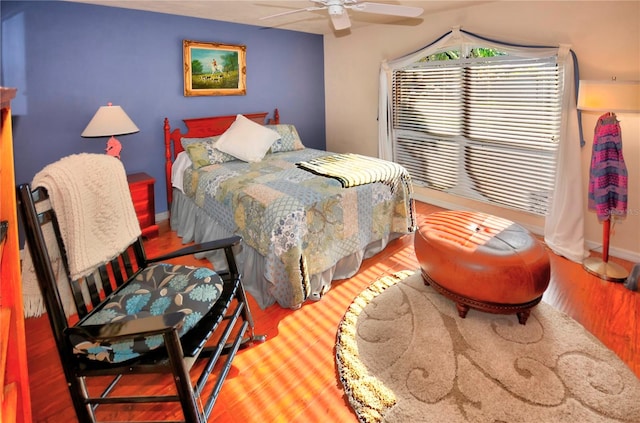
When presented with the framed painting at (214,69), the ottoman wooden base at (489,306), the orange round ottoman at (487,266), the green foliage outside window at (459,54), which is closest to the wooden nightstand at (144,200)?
the framed painting at (214,69)

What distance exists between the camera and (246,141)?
12.8 feet

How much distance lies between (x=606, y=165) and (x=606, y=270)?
800mm

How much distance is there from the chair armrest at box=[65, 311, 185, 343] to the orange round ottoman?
159 centimetres

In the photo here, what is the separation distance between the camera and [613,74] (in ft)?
9.50

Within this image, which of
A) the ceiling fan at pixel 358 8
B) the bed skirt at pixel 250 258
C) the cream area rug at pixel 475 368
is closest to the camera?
the cream area rug at pixel 475 368

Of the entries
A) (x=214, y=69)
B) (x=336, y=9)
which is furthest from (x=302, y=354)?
(x=214, y=69)

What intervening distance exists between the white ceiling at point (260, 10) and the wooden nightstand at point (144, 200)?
159cm

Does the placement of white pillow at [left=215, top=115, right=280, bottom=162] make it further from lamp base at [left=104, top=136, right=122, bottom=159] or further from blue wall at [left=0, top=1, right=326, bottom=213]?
lamp base at [left=104, top=136, right=122, bottom=159]

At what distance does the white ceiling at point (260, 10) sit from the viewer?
11.1 feet

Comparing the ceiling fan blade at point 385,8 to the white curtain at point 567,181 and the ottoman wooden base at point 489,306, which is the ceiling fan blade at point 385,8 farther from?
the ottoman wooden base at point 489,306

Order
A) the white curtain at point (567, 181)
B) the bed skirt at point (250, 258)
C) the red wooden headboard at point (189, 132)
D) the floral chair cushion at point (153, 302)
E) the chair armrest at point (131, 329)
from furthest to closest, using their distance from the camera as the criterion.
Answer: the red wooden headboard at point (189, 132)
the white curtain at point (567, 181)
the bed skirt at point (250, 258)
the floral chair cushion at point (153, 302)
the chair armrest at point (131, 329)

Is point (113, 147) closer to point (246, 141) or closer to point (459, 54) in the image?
point (246, 141)

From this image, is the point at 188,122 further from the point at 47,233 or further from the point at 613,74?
the point at 613,74

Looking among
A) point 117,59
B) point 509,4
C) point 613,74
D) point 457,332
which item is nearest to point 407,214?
point 457,332
